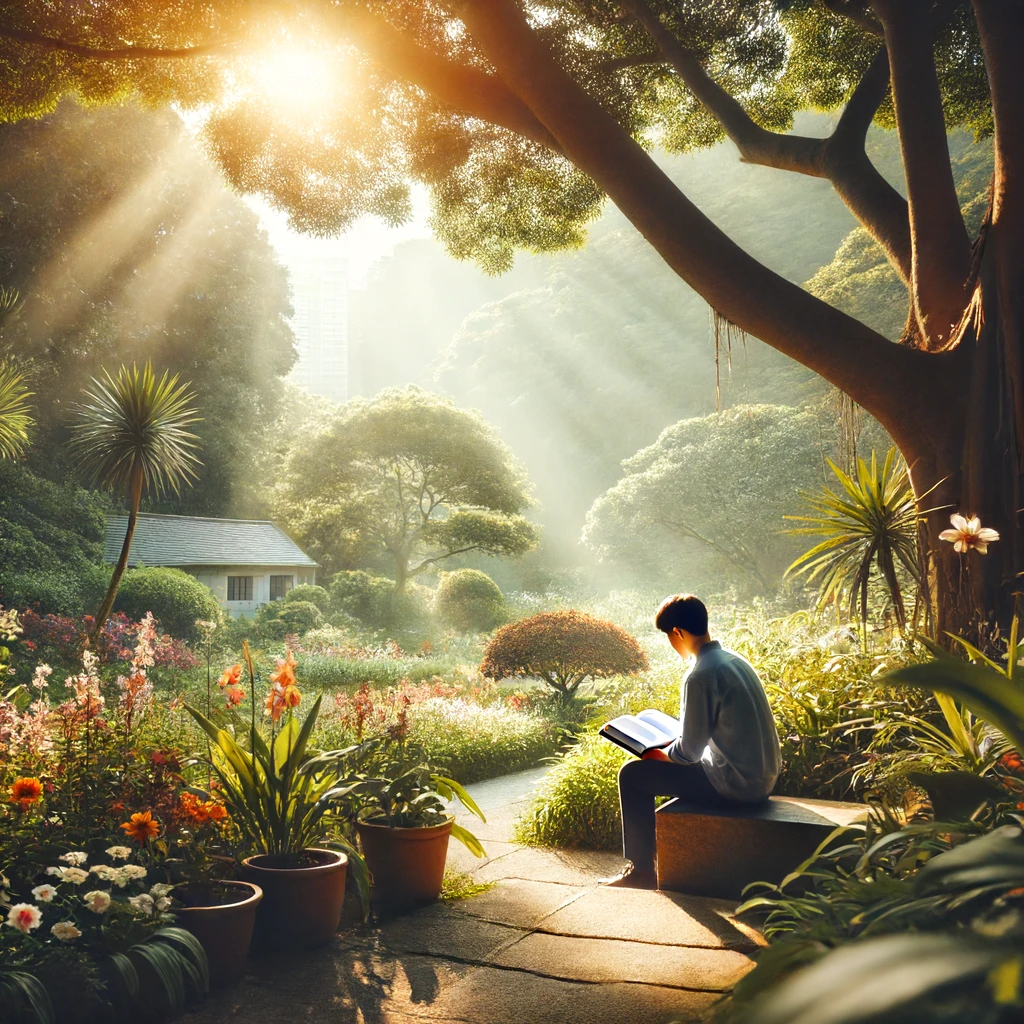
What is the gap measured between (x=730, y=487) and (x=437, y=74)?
19285mm

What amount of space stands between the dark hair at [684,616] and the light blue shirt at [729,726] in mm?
101

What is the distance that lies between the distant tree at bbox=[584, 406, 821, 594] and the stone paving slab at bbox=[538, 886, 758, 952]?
1970 centimetres

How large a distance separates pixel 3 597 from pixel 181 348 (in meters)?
12.2

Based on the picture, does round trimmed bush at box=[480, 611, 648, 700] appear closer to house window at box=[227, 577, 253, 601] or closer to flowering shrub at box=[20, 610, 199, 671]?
flowering shrub at box=[20, 610, 199, 671]

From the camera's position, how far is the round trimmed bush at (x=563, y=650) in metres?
9.86

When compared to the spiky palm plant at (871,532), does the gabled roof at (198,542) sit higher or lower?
higher

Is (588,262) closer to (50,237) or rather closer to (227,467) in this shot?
(227,467)

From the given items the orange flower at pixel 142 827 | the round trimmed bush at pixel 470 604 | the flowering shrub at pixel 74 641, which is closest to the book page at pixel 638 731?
the orange flower at pixel 142 827

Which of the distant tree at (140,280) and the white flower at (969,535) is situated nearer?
the white flower at (969,535)

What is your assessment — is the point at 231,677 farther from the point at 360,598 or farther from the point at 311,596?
the point at 360,598

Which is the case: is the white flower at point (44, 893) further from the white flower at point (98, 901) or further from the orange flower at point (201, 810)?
Answer: the orange flower at point (201, 810)

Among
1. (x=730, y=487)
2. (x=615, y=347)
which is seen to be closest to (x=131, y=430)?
(x=730, y=487)

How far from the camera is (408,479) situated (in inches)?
984

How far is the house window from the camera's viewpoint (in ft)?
69.8
